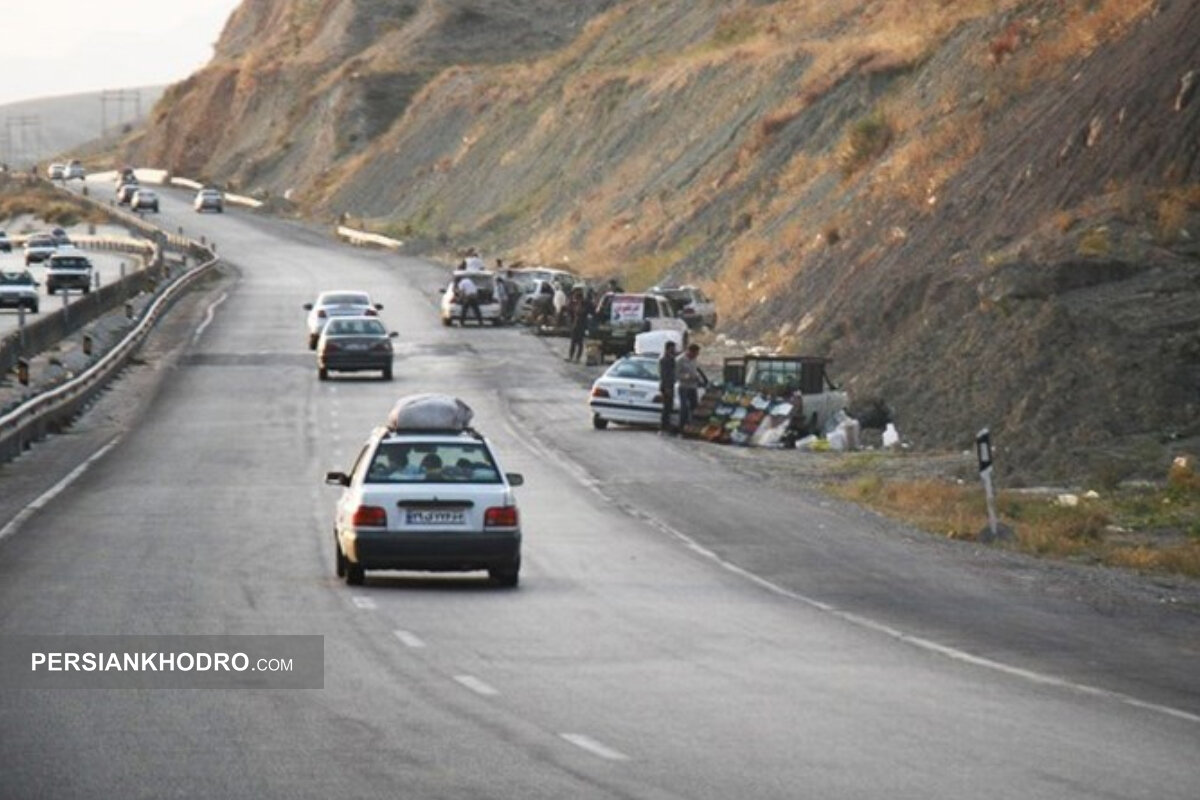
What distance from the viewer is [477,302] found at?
77062mm

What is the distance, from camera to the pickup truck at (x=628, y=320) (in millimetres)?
62969

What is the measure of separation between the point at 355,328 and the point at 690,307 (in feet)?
41.1

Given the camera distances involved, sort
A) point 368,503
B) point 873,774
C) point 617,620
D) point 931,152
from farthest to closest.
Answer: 1. point 931,152
2. point 368,503
3. point 617,620
4. point 873,774

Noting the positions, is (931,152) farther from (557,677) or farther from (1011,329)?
(557,677)

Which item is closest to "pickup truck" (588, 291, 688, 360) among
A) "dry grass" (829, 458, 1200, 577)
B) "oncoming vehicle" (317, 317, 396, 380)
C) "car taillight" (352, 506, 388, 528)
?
"oncoming vehicle" (317, 317, 396, 380)

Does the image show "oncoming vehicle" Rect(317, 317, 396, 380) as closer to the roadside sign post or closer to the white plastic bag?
the white plastic bag

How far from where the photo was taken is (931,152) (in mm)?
64562

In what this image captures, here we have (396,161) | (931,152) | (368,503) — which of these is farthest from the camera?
(396,161)

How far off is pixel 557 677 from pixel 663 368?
92.4ft

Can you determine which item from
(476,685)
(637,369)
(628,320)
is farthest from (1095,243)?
(476,685)

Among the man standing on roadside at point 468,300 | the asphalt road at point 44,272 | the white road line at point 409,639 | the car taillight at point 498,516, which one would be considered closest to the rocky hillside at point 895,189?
the man standing on roadside at point 468,300

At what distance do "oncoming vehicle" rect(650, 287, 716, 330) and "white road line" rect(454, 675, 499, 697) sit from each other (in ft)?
168

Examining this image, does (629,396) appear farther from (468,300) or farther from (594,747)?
(594,747)

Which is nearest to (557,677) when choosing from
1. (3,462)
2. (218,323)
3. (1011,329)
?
(3,462)
